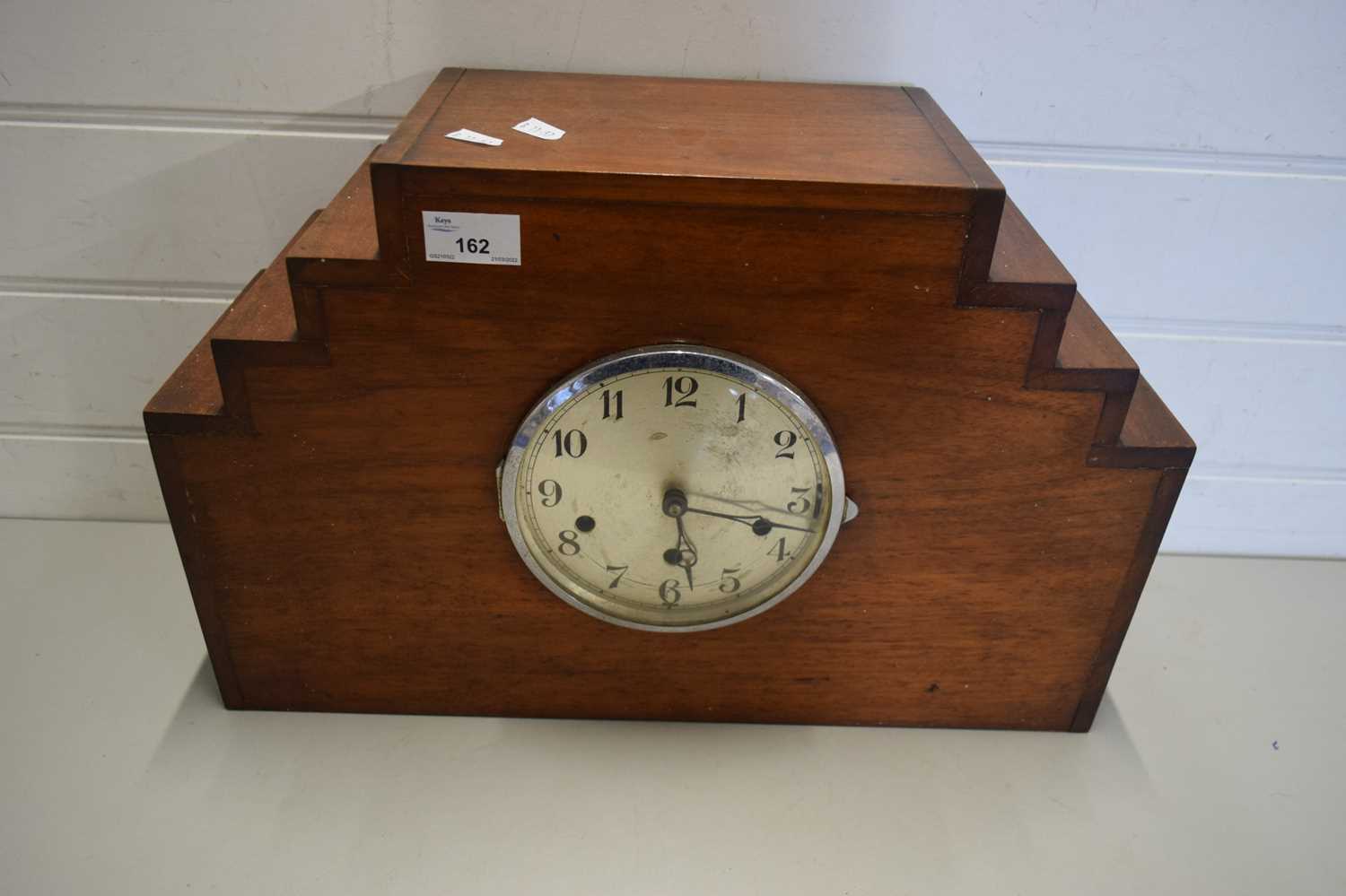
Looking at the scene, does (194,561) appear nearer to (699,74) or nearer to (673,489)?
(673,489)

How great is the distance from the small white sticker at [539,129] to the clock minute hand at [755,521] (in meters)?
0.44

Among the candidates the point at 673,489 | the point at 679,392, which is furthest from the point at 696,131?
the point at 673,489

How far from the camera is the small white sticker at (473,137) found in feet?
3.54

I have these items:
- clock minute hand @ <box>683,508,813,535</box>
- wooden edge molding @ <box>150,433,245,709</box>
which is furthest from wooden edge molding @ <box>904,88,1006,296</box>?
wooden edge molding @ <box>150,433,245,709</box>

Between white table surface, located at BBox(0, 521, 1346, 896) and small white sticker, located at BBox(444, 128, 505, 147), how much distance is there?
72 cm

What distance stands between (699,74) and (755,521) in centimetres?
63

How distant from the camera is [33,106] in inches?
56.9

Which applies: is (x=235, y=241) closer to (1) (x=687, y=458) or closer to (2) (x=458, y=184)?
(2) (x=458, y=184)

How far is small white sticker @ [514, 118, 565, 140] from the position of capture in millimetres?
1114

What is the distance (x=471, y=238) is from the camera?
1029mm

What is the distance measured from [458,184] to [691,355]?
289 millimetres

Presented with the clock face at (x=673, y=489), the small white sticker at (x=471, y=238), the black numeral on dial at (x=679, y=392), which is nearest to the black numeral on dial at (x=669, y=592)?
the clock face at (x=673, y=489)

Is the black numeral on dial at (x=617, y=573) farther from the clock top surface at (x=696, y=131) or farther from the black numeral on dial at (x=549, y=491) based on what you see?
the clock top surface at (x=696, y=131)

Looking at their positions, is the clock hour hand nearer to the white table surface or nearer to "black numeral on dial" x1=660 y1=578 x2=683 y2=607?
"black numeral on dial" x1=660 y1=578 x2=683 y2=607
